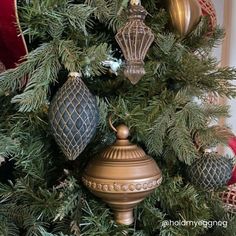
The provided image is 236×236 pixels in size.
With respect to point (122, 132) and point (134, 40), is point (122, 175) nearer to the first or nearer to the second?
point (122, 132)

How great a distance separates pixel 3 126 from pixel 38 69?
0.11m

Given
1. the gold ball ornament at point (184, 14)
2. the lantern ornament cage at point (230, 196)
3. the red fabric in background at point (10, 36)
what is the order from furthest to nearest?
the lantern ornament cage at point (230, 196) → the gold ball ornament at point (184, 14) → the red fabric in background at point (10, 36)

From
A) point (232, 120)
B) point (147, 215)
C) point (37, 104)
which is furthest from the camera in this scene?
point (232, 120)

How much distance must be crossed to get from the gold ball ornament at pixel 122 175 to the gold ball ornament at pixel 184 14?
20cm

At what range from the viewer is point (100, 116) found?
0.50m

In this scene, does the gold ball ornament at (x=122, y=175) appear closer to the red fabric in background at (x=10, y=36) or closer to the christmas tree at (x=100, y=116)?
the christmas tree at (x=100, y=116)

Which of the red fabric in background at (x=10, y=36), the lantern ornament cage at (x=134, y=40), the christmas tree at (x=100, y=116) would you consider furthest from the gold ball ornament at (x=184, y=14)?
the red fabric in background at (x=10, y=36)

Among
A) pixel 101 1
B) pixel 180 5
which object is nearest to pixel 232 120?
pixel 180 5

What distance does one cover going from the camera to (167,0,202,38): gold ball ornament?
1.88ft

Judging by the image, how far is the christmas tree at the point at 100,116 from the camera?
0.46 m

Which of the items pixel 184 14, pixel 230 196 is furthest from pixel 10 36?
pixel 230 196

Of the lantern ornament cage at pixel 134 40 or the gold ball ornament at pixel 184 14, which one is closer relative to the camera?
the lantern ornament cage at pixel 134 40

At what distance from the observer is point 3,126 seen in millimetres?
504

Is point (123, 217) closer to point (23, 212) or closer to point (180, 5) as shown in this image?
point (23, 212)
